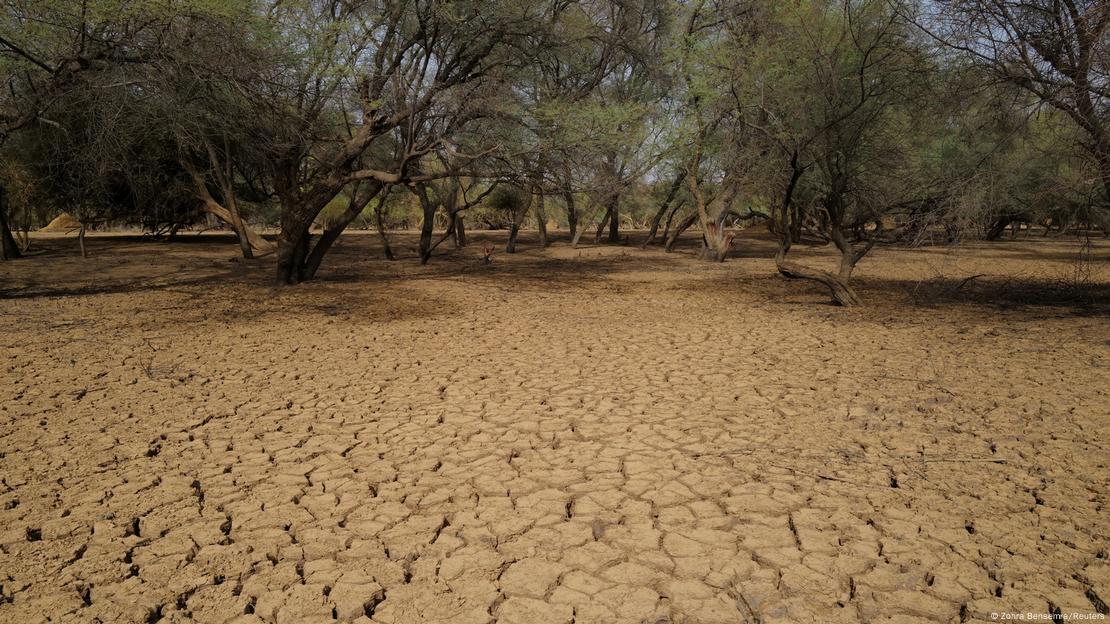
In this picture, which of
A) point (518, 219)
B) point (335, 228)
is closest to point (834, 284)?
point (335, 228)

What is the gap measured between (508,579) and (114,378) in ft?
15.8

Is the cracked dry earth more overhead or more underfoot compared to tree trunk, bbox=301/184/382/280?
more underfoot

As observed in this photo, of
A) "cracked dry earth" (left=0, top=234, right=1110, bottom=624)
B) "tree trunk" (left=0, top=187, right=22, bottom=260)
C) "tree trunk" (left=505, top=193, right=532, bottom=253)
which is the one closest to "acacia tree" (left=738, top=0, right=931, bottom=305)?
"cracked dry earth" (left=0, top=234, right=1110, bottom=624)

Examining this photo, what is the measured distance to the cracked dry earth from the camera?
2.55 metres

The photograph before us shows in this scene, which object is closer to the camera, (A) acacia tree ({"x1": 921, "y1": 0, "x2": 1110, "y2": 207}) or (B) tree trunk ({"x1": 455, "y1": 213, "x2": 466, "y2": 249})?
(A) acacia tree ({"x1": 921, "y1": 0, "x2": 1110, "y2": 207})

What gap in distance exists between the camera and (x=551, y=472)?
3.72 m

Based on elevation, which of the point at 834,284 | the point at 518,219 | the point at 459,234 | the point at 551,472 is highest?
the point at 518,219

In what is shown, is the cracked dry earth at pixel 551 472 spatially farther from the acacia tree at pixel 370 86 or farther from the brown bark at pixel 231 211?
the brown bark at pixel 231 211

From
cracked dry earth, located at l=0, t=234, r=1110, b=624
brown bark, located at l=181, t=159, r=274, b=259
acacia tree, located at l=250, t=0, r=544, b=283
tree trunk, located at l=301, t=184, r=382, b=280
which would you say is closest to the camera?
cracked dry earth, located at l=0, t=234, r=1110, b=624

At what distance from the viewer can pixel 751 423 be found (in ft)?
14.8

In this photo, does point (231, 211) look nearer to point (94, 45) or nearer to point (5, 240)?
point (5, 240)

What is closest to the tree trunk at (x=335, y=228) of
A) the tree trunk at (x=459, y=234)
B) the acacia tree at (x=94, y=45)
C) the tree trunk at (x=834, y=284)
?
the acacia tree at (x=94, y=45)

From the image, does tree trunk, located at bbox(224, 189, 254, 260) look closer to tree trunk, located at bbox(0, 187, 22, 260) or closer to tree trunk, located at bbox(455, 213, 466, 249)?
tree trunk, located at bbox(0, 187, 22, 260)

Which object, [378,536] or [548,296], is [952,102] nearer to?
[548,296]
